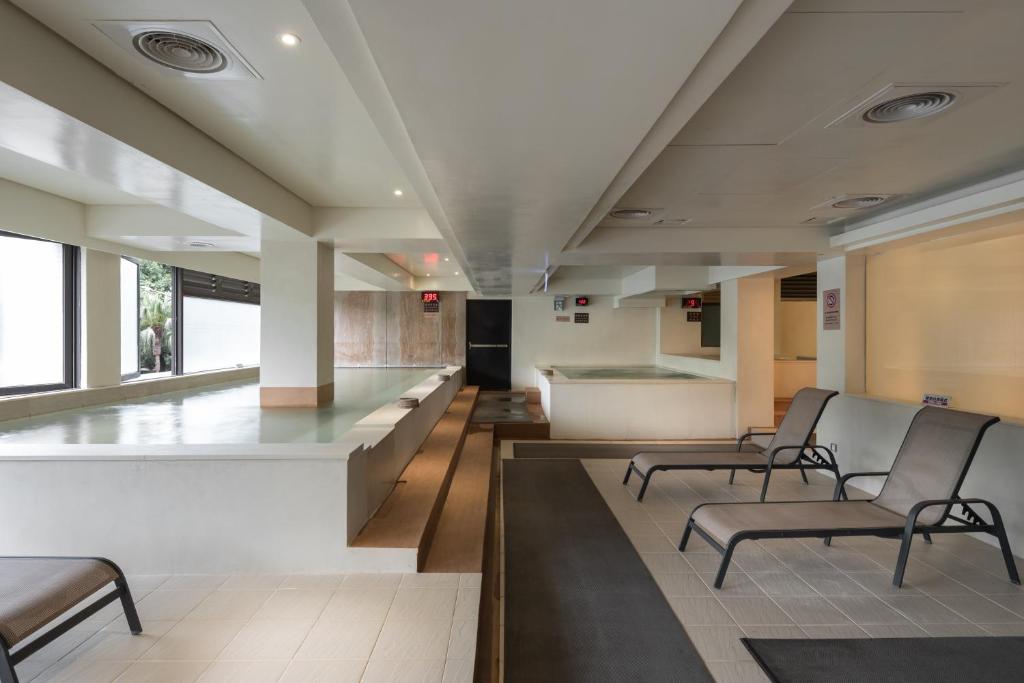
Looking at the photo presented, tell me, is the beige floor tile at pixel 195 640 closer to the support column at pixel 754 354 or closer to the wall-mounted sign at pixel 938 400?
the wall-mounted sign at pixel 938 400

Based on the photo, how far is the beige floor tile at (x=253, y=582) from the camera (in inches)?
107

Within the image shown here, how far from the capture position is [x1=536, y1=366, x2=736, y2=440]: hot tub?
8031mm

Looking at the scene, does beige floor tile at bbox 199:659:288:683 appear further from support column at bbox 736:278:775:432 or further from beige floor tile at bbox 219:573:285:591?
support column at bbox 736:278:775:432

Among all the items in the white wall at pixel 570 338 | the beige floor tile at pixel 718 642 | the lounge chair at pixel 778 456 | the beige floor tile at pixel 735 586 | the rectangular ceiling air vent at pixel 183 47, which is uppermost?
the rectangular ceiling air vent at pixel 183 47

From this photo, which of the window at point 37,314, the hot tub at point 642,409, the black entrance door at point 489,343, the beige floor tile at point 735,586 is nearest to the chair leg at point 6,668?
the beige floor tile at point 735,586

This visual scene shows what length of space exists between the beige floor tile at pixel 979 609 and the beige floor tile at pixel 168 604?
4083 mm

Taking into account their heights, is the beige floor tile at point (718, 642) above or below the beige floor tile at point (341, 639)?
below

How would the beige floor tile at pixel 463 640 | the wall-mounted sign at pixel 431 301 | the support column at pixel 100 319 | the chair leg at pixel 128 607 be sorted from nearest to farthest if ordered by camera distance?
the beige floor tile at pixel 463 640, the chair leg at pixel 128 607, the support column at pixel 100 319, the wall-mounted sign at pixel 431 301

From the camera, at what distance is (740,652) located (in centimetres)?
251

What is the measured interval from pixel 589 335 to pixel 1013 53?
1057 cm

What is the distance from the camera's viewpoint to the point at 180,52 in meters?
2.76

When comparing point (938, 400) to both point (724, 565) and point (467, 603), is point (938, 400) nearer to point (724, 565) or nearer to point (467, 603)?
point (724, 565)

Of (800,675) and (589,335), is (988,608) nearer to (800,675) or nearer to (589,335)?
(800,675)

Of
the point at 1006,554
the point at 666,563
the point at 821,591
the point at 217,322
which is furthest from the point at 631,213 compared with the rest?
the point at 217,322
